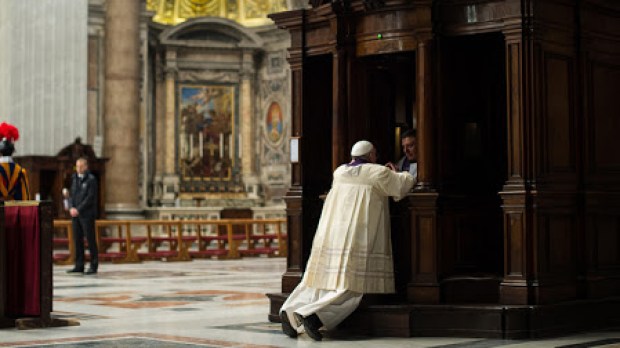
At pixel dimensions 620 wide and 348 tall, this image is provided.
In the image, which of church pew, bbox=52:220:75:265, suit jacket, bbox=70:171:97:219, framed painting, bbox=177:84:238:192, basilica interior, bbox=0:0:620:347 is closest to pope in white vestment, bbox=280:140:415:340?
basilica interior, bbox=0:0:620:347

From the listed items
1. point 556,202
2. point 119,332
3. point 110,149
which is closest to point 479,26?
point 556,202

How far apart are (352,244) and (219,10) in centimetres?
2216

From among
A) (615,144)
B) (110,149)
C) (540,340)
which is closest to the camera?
(540,340)

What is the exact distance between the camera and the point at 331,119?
10297mm

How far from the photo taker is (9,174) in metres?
10.1

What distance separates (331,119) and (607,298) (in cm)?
289

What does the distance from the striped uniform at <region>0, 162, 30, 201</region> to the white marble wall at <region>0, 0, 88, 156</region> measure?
13.4 metres

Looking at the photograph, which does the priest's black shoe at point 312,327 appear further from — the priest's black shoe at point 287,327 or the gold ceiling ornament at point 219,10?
the gold ceiling ornament at point 219,10

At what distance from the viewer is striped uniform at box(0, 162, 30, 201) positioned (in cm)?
1012

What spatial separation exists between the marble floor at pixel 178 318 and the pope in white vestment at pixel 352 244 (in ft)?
0.90

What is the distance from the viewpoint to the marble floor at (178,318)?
8.05m

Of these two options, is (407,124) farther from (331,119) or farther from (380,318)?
(380,318)

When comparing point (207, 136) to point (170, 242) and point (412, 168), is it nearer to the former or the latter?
point (170, 242)

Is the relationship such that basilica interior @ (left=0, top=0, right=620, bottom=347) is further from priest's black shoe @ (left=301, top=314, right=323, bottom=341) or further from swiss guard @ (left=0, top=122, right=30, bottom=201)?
swiss guard @ (left=0, top=122, right=30, bottom=201)
